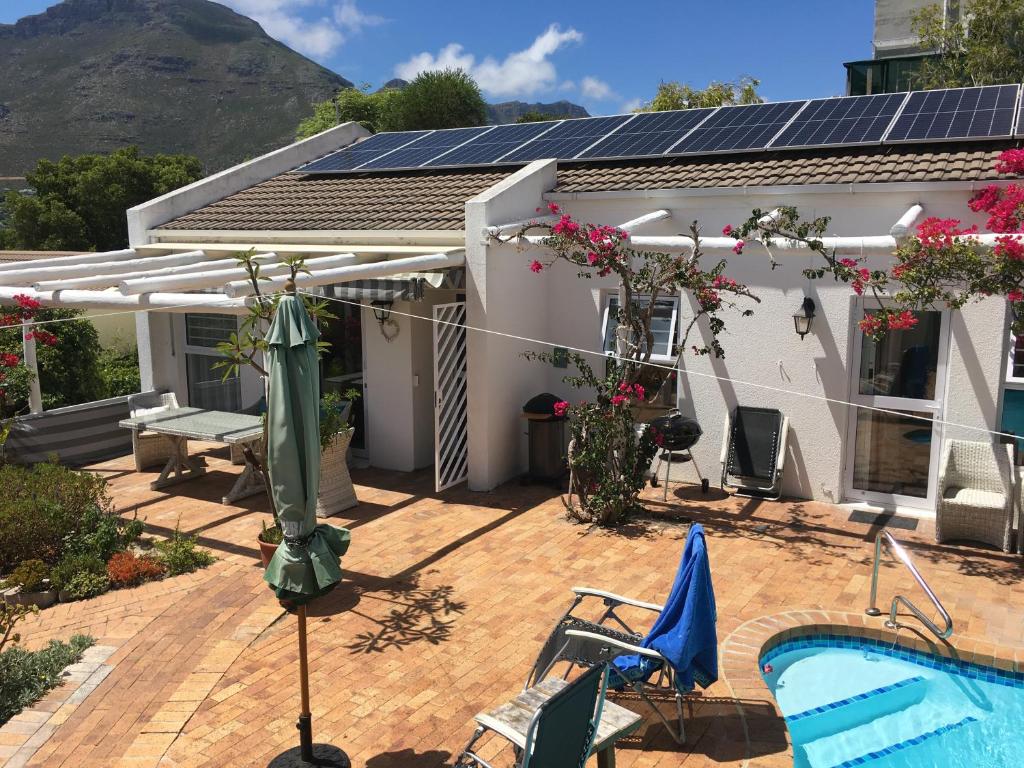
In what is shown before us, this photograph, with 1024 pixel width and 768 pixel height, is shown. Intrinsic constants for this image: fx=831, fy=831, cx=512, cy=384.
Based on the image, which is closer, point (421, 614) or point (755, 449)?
point (421, 614)

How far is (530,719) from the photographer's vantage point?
5691 millimetres

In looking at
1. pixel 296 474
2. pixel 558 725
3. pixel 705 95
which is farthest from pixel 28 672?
pixel 705 95

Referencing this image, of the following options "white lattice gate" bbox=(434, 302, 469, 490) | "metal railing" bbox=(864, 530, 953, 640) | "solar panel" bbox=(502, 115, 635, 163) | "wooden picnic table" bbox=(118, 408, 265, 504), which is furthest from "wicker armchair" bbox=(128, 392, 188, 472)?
"metal railing" bbox=(864, 530, 953, 640)

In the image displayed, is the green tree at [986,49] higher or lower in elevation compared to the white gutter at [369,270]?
higher

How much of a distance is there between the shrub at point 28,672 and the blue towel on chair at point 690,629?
16.6 ft

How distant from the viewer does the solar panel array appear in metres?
13.3

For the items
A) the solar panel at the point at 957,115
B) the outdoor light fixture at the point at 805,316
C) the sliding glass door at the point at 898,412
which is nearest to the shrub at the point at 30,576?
the outdoor light fixture at the point at 805,316

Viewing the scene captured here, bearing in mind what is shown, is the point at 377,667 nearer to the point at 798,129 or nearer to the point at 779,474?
the point at 779,474

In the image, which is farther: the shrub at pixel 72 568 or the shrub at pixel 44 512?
the shrub at pixel 44 512

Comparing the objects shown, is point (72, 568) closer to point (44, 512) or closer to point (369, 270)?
point (44, 512)

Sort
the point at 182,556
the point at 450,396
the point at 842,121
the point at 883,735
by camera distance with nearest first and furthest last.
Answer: the point at 883,735, the point at 182,556, the point at 450,396, the point at 842,121

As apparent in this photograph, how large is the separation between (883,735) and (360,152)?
1700 centimetres

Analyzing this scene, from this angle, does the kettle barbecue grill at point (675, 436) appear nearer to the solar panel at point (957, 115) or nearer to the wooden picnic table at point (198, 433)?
the solar panel at point (957, 115)

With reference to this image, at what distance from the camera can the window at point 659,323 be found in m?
13.7
